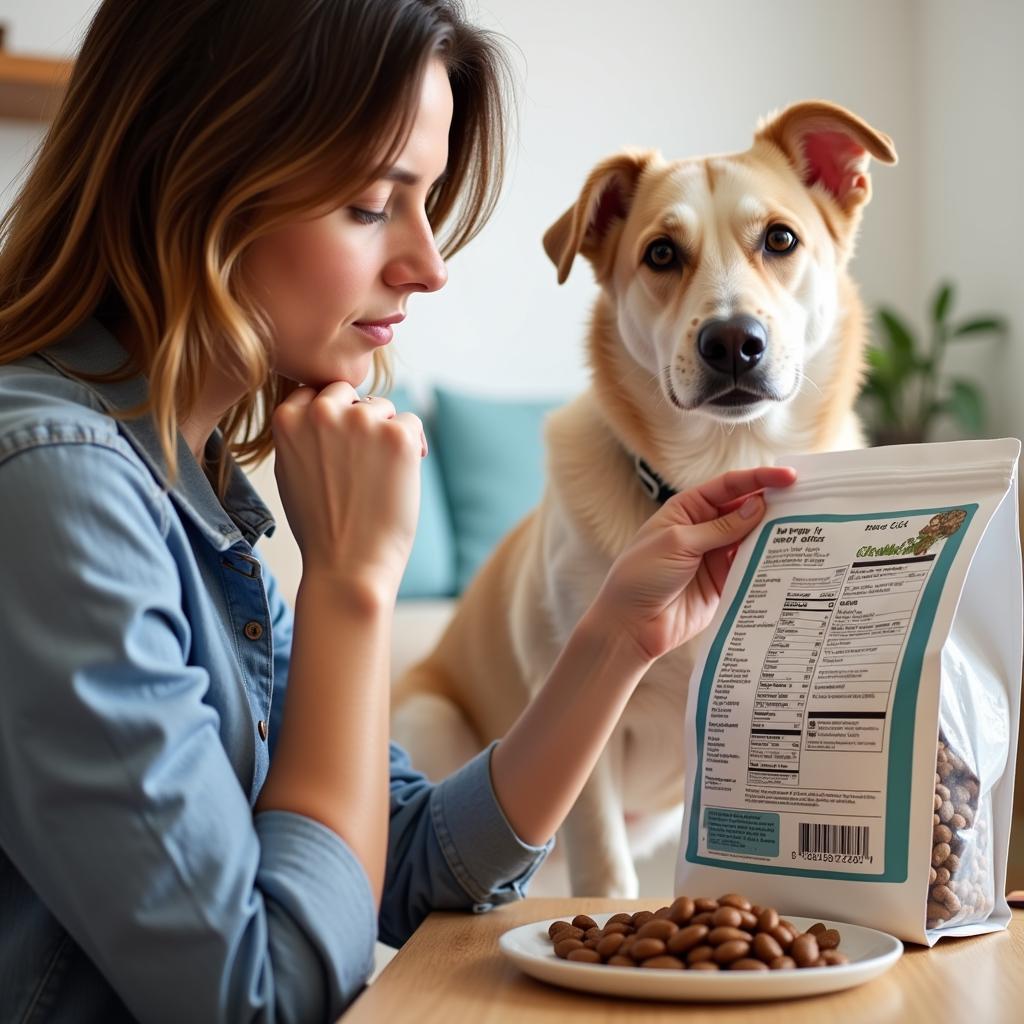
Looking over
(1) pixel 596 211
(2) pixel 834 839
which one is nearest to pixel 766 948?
(2) pixel 834 839

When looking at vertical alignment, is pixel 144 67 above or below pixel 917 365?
above

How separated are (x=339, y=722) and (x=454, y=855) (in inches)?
9.5

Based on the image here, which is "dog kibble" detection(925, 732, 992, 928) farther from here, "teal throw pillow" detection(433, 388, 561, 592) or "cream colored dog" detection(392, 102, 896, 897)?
"teal throw pillow" detection(433, 388, 561, 592)

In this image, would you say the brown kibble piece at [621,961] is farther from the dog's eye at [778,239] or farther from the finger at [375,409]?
the dog's eye at [778,239]

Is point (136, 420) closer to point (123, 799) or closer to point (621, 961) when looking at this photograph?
point (123, 799)

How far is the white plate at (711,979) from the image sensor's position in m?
0.57

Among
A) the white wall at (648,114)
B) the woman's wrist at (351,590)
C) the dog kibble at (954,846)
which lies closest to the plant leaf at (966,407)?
the white wall at (648,114)

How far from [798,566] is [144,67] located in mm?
573

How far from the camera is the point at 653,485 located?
1.54m

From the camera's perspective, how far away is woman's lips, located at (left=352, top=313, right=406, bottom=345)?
0.89m

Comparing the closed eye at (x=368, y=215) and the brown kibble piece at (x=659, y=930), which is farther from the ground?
the closed eye at (x=368, y=215)

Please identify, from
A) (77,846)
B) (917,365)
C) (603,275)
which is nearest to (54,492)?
(77,846)

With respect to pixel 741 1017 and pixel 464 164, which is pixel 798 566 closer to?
pixel 741 1017

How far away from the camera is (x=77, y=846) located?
0.60 meters
